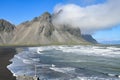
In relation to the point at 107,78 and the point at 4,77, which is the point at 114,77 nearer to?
the point at 107,78

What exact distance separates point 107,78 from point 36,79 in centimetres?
1115

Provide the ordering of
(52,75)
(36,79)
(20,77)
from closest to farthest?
(36,79)
(20,77)
(52,75)

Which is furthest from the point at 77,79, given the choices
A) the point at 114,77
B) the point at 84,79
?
the point at 114,77

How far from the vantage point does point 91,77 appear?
3953cm

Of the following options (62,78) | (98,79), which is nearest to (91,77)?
(98,79)

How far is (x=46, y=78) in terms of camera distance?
127ft

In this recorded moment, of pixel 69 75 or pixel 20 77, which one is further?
pixel 69 75

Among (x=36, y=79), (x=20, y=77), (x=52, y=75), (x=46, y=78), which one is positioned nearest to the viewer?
(x=36, y=79)

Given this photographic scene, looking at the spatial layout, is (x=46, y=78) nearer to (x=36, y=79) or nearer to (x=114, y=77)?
(x=36, y=79)

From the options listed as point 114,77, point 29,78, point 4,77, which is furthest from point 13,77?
point 114,77

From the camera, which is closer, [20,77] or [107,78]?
[20,77]

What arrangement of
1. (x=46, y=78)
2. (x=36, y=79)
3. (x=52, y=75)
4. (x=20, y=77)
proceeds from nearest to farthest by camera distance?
1. (x=36, y=79)
2. (x=20, y=77)
3. (x=46, y=78)
4. (x=52, y=75)

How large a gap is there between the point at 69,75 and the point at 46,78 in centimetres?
394

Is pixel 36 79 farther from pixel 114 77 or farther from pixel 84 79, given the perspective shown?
pixel 114 77
